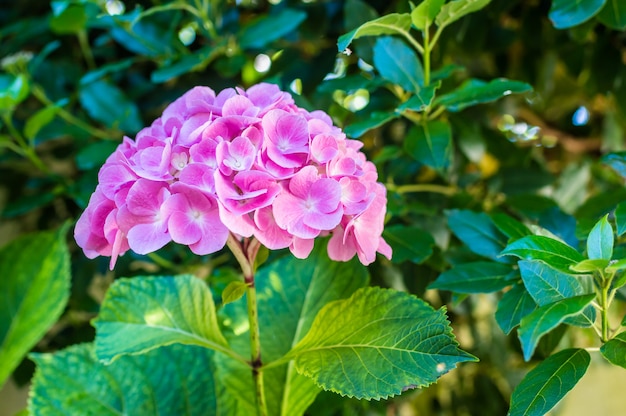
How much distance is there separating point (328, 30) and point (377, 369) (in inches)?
24.3

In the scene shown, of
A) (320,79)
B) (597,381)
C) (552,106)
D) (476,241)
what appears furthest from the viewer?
(597,381)

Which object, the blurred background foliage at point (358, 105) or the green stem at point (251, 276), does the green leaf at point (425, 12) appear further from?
the green stem at point (251, 276)

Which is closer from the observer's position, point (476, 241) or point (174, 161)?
point (174, 161)

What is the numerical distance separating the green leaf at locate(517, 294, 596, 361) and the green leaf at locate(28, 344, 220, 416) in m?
0.41

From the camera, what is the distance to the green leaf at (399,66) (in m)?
0.63

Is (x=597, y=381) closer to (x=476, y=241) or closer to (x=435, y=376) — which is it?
(x=476, y=241)

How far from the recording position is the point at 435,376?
1.47 feet

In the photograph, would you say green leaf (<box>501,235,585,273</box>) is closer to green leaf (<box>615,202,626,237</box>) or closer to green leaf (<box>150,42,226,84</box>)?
green leaf (<box>615,202,626,237</box>)

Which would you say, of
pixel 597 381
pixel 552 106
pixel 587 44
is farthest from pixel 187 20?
pixel 597 381

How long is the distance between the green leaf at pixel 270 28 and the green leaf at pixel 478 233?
0.32 m

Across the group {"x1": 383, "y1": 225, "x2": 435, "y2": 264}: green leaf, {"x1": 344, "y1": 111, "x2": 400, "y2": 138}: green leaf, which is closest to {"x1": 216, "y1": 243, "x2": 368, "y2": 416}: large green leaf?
{"x1": 383, "y1": 225, "x2": 435, "y2": 264}: green leaf

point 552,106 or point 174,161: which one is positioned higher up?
point 174,161

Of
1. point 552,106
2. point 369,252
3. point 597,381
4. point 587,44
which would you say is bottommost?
point 597,381

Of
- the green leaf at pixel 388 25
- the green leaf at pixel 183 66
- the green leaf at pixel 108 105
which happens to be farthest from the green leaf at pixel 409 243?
the green leaf at pixel 108 105
